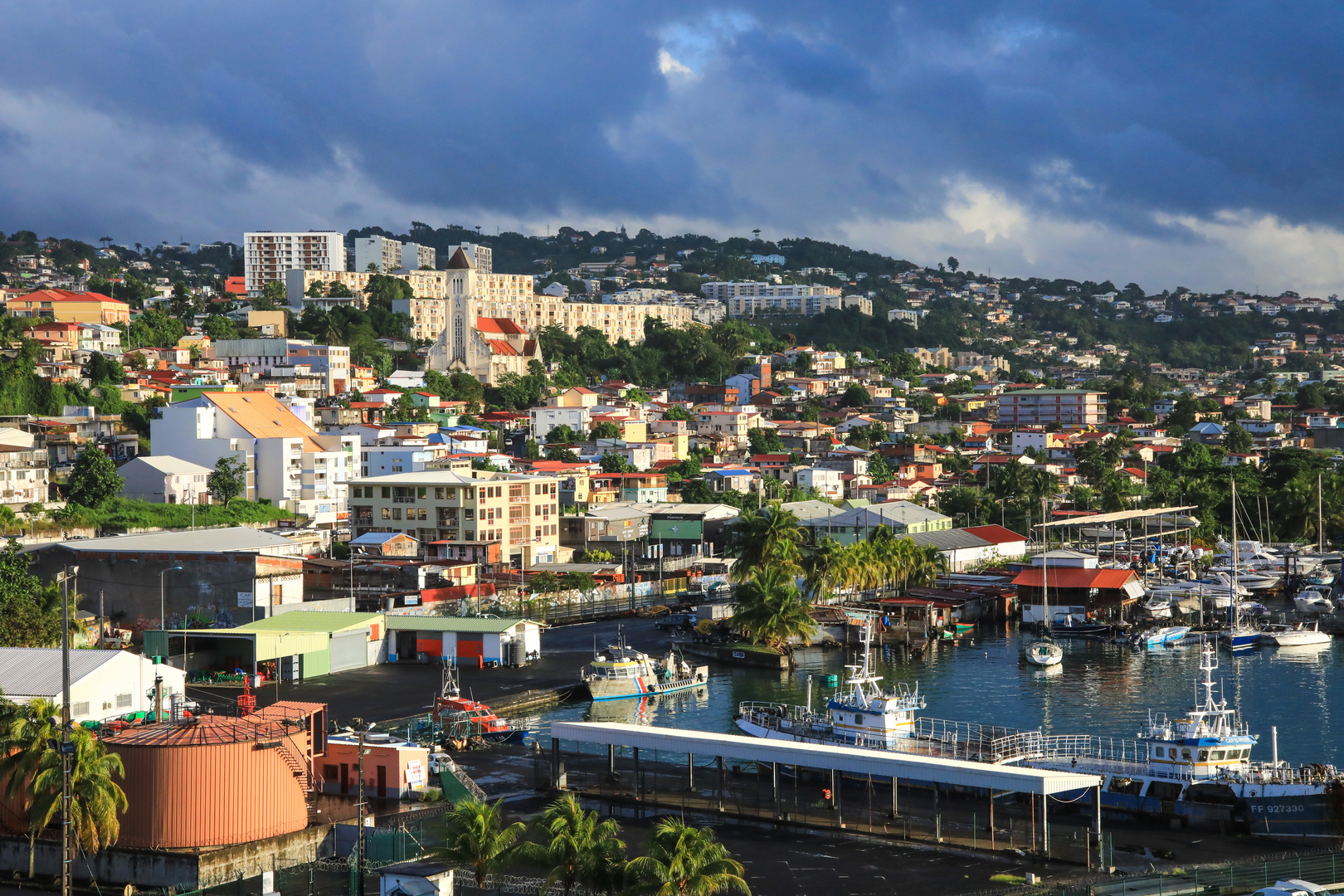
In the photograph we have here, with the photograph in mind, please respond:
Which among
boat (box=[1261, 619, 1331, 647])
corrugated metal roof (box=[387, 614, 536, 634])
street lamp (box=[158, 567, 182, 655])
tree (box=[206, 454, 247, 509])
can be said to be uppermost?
tree (box=[206, 454, 247, 509])

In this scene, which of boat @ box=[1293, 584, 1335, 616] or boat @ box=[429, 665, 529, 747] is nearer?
boat @ box=[429, 665, 529, 747]

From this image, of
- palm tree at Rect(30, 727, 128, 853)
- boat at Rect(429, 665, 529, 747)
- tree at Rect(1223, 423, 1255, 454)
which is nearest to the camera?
palm tree at Rect(30, 727, 128, 853)

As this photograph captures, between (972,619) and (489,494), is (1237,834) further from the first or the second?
(489,494)

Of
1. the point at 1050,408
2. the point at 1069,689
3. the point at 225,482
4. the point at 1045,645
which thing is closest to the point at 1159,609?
the point at 1045,645

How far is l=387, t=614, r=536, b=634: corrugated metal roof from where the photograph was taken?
148 ft

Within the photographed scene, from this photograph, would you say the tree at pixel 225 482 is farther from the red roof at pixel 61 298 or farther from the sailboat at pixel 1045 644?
the sailboat at pixel 1045 644

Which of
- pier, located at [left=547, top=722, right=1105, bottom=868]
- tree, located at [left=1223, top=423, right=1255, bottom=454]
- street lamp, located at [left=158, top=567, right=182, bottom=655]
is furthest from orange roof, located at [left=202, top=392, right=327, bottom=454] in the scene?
tree, located at [left=1223, top=423, right=1255, bottom=454]

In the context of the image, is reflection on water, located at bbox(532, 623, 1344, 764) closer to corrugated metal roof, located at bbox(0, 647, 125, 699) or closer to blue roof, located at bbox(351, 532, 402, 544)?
corrugated metal roof, located at bbox(0, 647, 125, 699)

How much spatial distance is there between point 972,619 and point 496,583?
1908 cm

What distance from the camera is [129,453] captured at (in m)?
75.5

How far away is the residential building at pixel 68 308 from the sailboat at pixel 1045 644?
212 ft

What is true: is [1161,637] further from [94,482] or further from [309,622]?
[94,482]

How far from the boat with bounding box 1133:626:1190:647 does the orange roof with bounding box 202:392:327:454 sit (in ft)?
135

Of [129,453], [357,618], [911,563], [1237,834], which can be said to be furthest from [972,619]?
[129,453]
